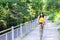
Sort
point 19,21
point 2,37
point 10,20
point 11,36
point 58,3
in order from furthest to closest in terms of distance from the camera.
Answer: point 58,3
point 19,21
point 10,20
point 11,36
point 2,37

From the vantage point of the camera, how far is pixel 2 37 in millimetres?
12352

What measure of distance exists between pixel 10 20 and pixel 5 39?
18.5 feet

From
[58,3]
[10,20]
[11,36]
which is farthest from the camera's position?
[58,3]

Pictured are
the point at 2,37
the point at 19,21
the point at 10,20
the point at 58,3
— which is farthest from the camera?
the point at 58,3

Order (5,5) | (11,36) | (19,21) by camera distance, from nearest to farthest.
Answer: (11,36) → (5,5) → (19,21)

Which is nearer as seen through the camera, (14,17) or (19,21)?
(14,17)

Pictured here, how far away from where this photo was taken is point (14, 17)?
62.0 ft

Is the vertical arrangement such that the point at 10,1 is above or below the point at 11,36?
above

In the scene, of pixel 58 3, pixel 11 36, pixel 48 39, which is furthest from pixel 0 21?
pixel 58 3

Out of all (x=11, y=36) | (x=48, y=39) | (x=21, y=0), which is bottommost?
(x=48, y=39)

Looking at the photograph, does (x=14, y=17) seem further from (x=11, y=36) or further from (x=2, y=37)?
(x=2, y=37)

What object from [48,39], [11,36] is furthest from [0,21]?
[48,39]

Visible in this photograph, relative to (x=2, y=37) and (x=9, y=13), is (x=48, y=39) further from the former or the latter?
(x=2, y=37)

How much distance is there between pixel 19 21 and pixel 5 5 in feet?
12.5
